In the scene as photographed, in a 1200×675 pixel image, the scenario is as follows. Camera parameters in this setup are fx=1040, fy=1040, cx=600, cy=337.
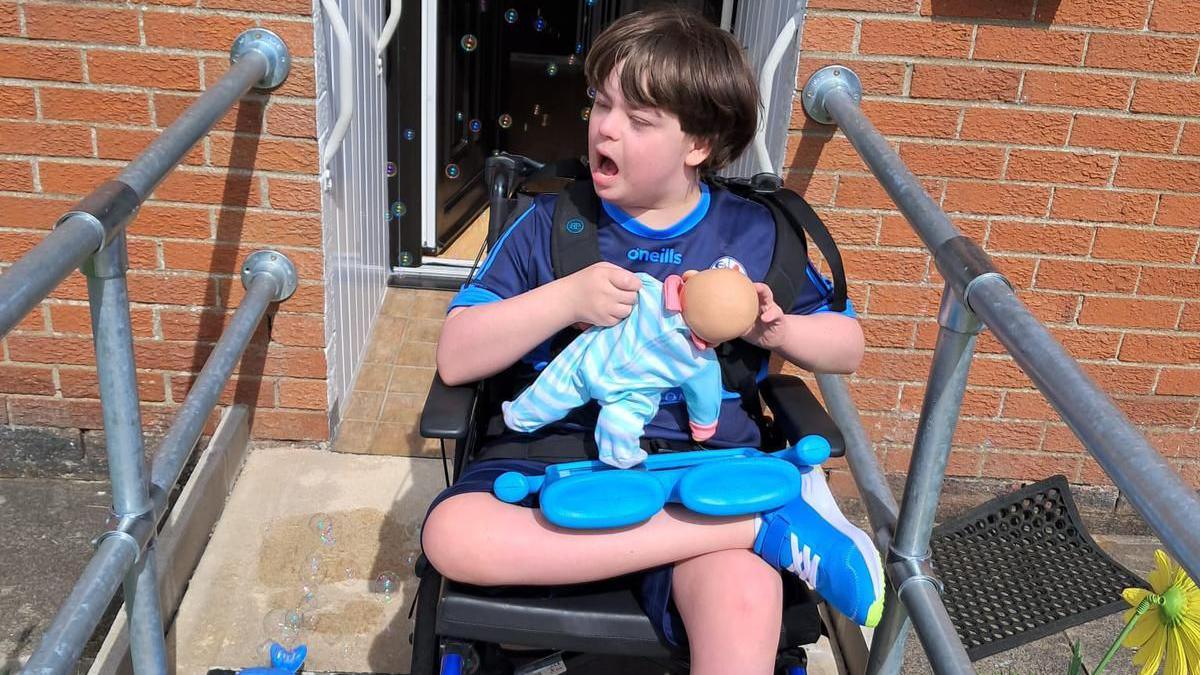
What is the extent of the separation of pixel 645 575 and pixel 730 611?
0.59 feet

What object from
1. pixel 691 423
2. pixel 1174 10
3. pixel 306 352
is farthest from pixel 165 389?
pixel 1174 10

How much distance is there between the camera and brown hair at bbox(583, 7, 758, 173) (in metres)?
1.82

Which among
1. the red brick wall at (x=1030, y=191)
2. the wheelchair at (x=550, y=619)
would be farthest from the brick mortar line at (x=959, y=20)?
the wheelchair at (x=550, y=619)

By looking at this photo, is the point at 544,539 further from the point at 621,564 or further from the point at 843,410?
the point at 843,410

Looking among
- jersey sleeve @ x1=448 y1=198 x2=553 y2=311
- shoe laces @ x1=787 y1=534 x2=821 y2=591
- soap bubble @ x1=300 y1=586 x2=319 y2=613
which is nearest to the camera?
shoe laces @ x1=787 y1=534 x2=821 y2=591

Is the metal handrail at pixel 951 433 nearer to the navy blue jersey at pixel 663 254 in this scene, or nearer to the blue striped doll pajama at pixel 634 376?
the navy blue jersey at pixel 663 254

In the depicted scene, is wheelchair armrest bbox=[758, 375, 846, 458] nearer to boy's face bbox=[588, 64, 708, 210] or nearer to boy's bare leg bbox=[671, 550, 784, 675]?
boy's bare leg bbox=[671, 550, 784, 675]

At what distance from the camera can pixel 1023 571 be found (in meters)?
2.61

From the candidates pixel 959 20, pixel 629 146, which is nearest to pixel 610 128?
pixel 629 146

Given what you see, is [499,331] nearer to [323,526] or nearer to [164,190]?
[323,526]

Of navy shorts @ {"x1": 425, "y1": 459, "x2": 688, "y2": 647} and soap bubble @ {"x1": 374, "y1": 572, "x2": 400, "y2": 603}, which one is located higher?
navy shorts @ {"x1": 425, "y1": 459, "x2": 688, "y2": 647}

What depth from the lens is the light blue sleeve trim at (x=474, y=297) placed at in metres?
1.95

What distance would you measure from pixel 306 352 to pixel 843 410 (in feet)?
4.97

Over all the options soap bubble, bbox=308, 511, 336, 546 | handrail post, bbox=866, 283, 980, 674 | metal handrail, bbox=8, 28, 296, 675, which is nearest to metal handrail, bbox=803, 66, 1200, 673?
handrail post, bbox=866, 283, 980, 674
